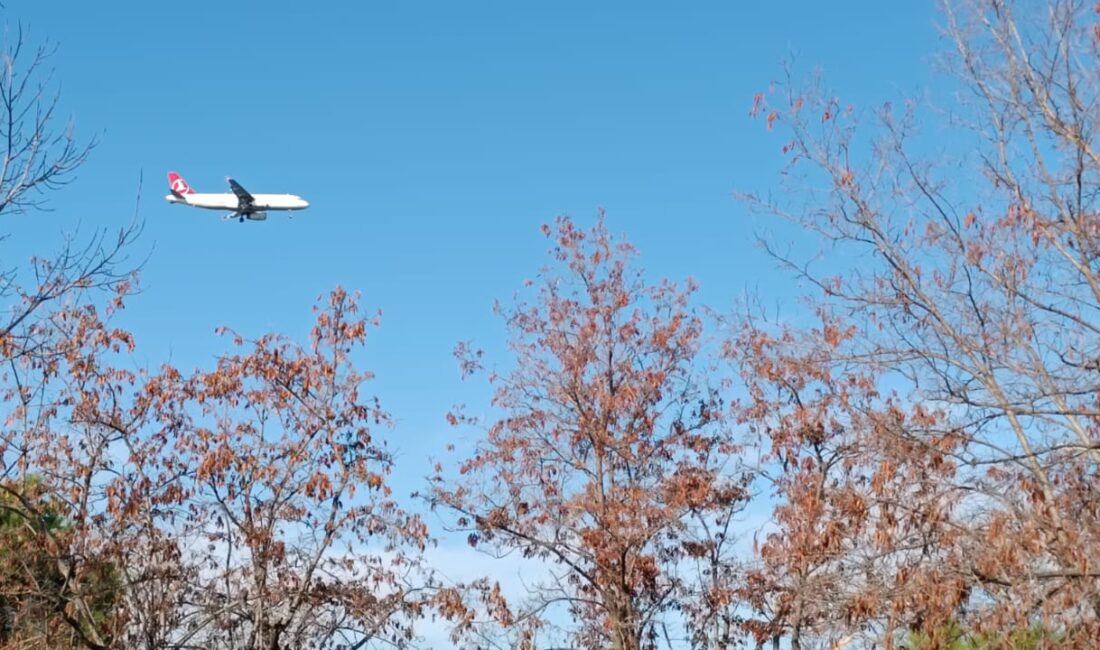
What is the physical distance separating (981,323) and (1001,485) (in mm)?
1542

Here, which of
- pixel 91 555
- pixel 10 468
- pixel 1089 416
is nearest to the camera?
pixel 1089 416

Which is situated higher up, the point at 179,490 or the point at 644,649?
the point at 179,490

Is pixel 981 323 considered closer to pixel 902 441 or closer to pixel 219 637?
pixel 902 441

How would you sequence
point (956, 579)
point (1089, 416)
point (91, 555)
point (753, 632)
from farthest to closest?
1. point (753, 632)
2. point (91, 555)
3. point (1089, 416)
4. point (956, 579)

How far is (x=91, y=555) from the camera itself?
14.6 m

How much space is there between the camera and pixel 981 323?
11.0m

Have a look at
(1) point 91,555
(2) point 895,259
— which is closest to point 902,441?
(2) point 895,259

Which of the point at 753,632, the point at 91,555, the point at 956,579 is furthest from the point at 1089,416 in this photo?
the point at 91,555

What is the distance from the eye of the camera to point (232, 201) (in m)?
47.3

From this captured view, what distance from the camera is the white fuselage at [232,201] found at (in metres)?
46.4

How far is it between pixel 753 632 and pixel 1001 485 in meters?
6.92

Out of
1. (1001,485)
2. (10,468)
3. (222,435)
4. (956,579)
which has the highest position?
(222,435)

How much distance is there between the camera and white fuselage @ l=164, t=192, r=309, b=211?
46406 mm

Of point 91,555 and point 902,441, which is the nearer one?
point 902,441
